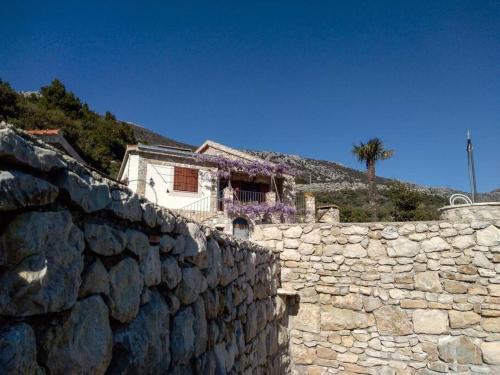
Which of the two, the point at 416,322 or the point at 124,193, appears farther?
the point at 416,322

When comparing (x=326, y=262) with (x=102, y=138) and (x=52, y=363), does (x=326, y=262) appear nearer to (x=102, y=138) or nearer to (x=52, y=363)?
(x=52, y=363)

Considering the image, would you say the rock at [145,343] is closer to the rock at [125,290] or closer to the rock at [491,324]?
the rock at [125,290]

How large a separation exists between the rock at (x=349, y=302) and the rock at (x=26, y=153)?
5.00 meters

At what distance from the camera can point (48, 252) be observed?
94cm

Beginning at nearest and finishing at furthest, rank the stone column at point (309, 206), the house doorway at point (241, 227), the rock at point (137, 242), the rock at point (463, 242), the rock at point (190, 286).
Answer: the rock at point (137, 242)
the rock at point (190, 286)
the rock at point (463, 242)
the house doorway at point (241, 227)
the stone column at point (309, 206)

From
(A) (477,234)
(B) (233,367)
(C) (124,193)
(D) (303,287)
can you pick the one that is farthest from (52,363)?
(A) (477,234)

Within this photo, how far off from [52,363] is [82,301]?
0.18 metres

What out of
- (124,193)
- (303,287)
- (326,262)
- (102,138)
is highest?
(102,138)

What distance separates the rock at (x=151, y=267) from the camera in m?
1.41

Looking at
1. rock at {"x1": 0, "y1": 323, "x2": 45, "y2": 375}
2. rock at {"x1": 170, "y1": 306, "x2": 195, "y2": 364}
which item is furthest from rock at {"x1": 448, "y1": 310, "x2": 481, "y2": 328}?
rock at {"x1": 0, "y1": 323, "x2": 45, "y2": 375}

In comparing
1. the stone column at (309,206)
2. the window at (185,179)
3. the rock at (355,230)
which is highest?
the window at (185,179)

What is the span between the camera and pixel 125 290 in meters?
1.26

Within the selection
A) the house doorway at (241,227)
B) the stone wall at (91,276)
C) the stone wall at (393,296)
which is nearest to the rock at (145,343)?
the stone wall at (91,276)

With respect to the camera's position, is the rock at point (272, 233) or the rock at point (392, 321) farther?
the rock at point (272, 233)
